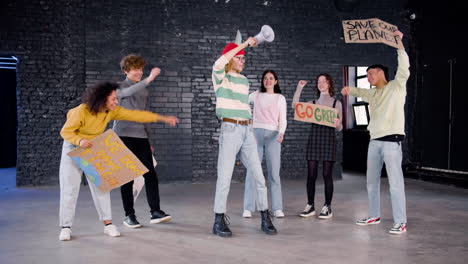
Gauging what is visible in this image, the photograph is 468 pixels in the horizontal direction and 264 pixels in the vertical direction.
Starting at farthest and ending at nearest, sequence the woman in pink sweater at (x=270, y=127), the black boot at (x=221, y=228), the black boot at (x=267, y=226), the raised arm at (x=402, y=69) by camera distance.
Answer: the woman in pink sweater at (x=270, y=127) < the raised arm at (x=402, y=69) < the black boot at (x=267, y=226) < the black boot at (x=221, y=228)

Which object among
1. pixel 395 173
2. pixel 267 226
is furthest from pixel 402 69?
pixel 267 226

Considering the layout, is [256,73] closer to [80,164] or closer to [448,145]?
[448,145]

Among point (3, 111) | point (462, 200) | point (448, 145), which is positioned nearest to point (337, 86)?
point (448, 145)

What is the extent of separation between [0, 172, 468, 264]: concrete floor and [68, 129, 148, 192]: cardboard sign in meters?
0.54

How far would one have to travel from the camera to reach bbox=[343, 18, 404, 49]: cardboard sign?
4832mm

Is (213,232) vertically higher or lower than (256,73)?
lower

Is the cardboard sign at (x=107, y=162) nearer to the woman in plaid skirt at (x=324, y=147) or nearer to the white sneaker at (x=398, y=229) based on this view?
the woman in plaid skirt at (x=324, y=147)

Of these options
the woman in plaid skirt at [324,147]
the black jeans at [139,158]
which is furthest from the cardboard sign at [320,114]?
the black jeans at [139,158]

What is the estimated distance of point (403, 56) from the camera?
4.71 metres

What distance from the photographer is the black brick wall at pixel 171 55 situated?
829 cm

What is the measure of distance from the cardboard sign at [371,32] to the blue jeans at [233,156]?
1.45 m

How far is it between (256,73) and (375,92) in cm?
432

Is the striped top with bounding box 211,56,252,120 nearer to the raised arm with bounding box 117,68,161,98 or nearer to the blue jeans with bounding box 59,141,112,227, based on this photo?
the raised arm with bounding box 117,68,161,98

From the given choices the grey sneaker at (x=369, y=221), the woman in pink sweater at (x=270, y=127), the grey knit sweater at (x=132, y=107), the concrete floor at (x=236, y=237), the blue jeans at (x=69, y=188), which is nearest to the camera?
the concrete floor at (x=236, y=237)
